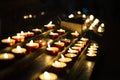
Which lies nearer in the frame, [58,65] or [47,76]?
[47,76]

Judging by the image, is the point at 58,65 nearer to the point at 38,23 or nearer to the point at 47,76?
the point at 47,76

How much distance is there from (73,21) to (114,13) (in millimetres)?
8738

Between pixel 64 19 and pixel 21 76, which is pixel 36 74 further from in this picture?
pixel 64 19

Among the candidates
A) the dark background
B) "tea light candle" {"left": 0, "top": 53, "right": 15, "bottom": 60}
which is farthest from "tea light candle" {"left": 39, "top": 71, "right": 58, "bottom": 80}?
the dark background

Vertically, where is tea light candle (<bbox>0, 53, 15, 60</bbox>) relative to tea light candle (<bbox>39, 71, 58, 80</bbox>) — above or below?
above

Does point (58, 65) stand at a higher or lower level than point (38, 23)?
lower

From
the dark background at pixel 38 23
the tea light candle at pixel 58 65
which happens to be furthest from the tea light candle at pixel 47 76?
the dark background at pixel 38 23

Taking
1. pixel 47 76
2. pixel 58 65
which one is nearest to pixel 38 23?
pixel 58 65

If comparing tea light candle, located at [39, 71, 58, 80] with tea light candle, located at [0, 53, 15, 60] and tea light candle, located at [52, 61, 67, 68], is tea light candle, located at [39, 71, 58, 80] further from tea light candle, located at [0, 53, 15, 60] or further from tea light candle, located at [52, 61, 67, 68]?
tea light candle, located at [0, 53, 15, 60]

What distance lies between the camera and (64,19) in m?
6.02

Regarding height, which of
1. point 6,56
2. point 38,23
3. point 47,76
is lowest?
point 47,76

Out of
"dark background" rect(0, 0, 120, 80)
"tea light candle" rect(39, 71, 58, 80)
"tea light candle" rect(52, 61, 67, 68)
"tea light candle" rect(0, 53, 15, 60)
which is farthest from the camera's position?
"dark background" rect(0, 0, 120, 80)

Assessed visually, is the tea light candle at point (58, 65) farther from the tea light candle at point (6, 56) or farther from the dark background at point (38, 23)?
the dark background at point (38, 23)

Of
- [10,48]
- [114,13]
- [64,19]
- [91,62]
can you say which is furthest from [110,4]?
[10,48]
